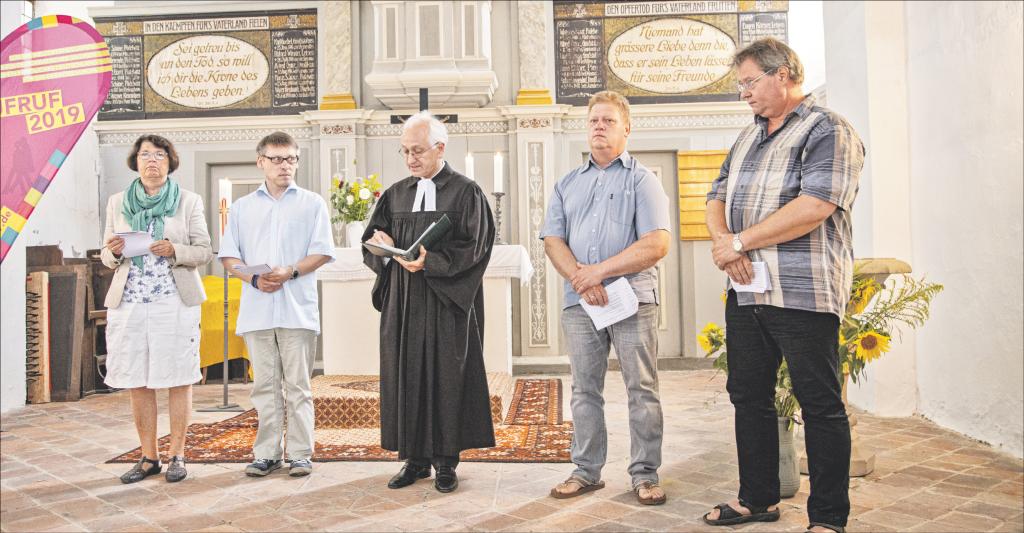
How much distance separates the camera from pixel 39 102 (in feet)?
2.65

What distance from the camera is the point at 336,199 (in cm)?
573

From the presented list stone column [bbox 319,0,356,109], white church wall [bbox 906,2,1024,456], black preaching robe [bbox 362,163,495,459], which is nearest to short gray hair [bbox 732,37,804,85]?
black preaching robe [bbox 362,163,495,459]

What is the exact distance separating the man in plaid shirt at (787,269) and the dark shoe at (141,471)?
2.48 meters

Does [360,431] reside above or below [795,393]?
below

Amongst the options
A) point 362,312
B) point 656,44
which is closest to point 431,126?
point 362,312

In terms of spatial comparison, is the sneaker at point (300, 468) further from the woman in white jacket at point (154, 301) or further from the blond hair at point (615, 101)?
the blond hair at point (615, 101)

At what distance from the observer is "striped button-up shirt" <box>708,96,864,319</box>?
223 cm

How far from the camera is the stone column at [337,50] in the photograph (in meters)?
7.42

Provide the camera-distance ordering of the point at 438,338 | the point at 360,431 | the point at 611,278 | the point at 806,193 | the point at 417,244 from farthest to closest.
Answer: the point at 360,431 → the point at 438,338 → the point at 417,244 → the point at 611,278 → the point at 806,193

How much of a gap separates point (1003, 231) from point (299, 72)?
6.56 metres

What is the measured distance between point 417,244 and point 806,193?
1.50m

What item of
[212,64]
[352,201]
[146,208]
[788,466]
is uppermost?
[212,64]

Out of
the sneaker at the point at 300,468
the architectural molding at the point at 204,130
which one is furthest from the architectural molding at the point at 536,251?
the sneaker at the point at 300,468

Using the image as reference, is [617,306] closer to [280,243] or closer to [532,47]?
[280,243]
